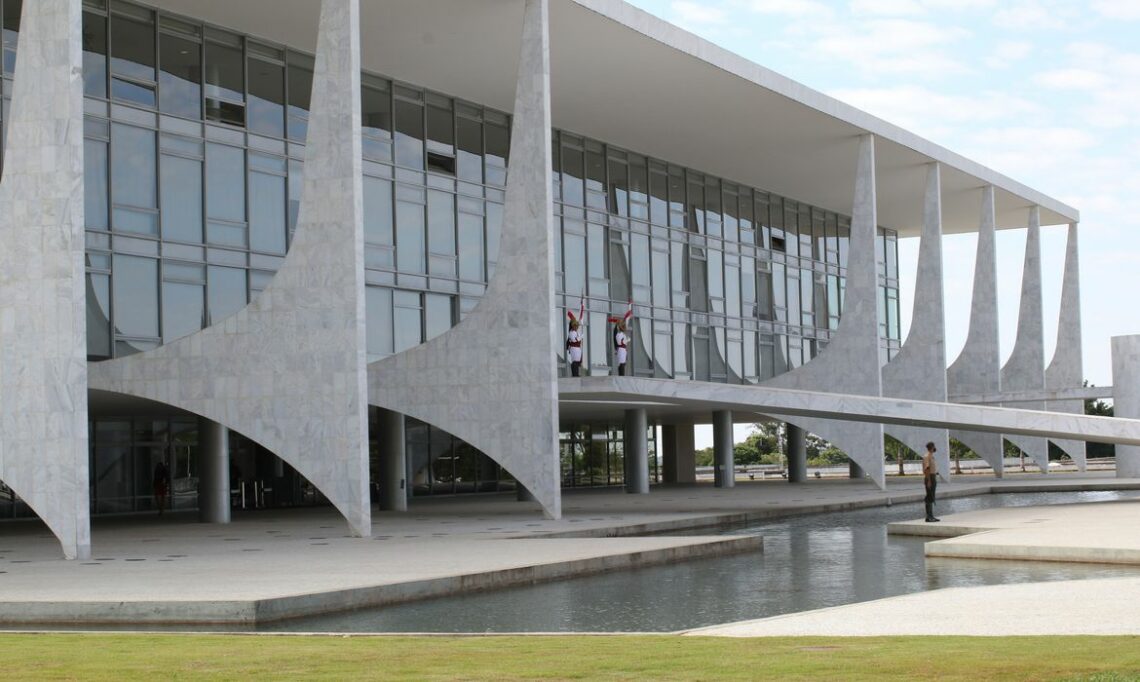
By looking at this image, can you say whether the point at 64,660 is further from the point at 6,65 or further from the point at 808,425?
the point at 808,425

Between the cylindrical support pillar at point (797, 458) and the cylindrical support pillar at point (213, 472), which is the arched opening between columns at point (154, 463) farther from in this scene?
the cylindrical support pillar at point (797, 458)

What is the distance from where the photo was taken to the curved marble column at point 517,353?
24078 millimetres

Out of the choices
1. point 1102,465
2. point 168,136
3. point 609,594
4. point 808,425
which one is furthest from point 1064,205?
point 609,594

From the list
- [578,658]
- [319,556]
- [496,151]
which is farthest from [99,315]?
[578,658]

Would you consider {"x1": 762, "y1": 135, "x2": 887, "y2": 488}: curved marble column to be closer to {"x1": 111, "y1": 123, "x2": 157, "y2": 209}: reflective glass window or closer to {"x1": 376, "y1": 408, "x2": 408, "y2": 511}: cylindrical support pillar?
{"x1": 376, "y1": 408, "x2": 408, "y2": 511}: cylindrical support pillar

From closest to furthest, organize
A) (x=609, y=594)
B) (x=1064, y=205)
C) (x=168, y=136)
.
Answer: (x=609, y=594) < (x=168, y=136) < (x=1064, y=205)

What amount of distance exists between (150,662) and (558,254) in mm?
26958

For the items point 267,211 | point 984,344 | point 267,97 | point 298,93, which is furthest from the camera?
point 984,344

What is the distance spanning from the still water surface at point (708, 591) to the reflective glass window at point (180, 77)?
13607 millimetres

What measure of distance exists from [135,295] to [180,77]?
418 cm

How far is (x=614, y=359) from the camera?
1430 inches

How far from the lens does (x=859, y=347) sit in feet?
120

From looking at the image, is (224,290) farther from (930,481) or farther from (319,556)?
(930,481)

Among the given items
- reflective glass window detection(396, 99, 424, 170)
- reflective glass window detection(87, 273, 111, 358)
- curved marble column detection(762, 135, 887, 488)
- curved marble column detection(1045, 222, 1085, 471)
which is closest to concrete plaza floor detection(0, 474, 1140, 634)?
reflective glass window detection(87, 273, 111, 358)
